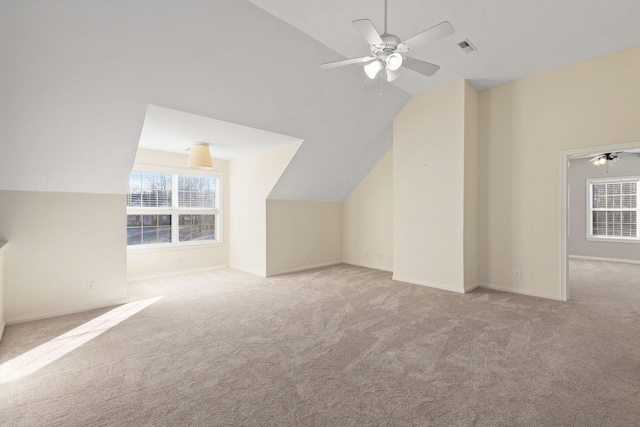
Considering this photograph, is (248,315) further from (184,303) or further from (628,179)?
(628,179)

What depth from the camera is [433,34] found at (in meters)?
2.13

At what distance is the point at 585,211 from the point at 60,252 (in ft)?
33.8

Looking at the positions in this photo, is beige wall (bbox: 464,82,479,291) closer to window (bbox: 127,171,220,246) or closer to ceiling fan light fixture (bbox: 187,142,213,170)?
ceiling fan light fixture (bbox: 187,142,213,170)

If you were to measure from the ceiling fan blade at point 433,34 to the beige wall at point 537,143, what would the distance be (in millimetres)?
2975

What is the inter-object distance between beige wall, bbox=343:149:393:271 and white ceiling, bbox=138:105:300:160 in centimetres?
227

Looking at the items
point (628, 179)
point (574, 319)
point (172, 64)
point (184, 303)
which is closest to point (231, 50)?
point (172, 64)

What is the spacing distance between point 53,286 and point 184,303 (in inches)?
57.9

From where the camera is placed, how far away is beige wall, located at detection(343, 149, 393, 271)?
20.2 feet

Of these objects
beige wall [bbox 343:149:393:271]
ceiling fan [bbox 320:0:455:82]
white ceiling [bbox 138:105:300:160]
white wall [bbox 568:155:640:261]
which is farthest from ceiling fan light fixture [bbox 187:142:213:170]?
white wall [bbox 568:155:640:261]

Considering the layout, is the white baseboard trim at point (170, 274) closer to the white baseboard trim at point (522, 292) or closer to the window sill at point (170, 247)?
the window sill at point (170, 247)

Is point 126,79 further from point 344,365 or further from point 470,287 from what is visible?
point 470,287

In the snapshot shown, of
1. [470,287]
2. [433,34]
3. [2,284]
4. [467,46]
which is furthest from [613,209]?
[2,284]

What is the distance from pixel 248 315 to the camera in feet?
11.7

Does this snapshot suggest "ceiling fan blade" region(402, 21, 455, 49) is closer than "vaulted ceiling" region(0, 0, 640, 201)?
Yes
